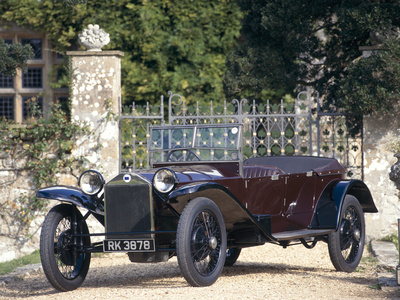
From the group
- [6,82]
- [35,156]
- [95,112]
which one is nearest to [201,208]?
[95,112]

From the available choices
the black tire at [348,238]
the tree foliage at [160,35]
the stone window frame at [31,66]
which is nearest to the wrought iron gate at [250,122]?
the black tire at [348,238]

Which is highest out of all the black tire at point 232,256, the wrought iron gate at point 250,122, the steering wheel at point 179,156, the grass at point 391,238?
the wrought iron gate at point 250,122

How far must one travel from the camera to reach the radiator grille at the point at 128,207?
5230 millimetres

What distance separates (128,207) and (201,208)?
62 cm

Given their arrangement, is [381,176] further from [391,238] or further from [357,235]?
[357,235]

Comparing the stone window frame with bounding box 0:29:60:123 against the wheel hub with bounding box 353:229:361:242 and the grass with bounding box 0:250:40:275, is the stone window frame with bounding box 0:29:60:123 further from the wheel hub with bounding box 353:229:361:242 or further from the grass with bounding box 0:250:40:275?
the wheel hub with bounding box 353:229:361:242

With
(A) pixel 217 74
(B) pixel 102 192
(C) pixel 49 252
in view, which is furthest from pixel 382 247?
(A) pixel 217 74

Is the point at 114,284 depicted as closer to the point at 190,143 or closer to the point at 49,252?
the point at 49,252

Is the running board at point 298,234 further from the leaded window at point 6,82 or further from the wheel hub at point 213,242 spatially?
the leaded window at point 6,82

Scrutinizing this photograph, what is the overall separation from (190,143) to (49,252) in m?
1.64

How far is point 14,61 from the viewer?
25.1 ft

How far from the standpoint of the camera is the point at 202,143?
19.8ft

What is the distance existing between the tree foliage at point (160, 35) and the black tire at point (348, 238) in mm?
6342

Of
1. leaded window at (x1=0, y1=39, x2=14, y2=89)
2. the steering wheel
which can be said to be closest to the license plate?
the steering wheel
